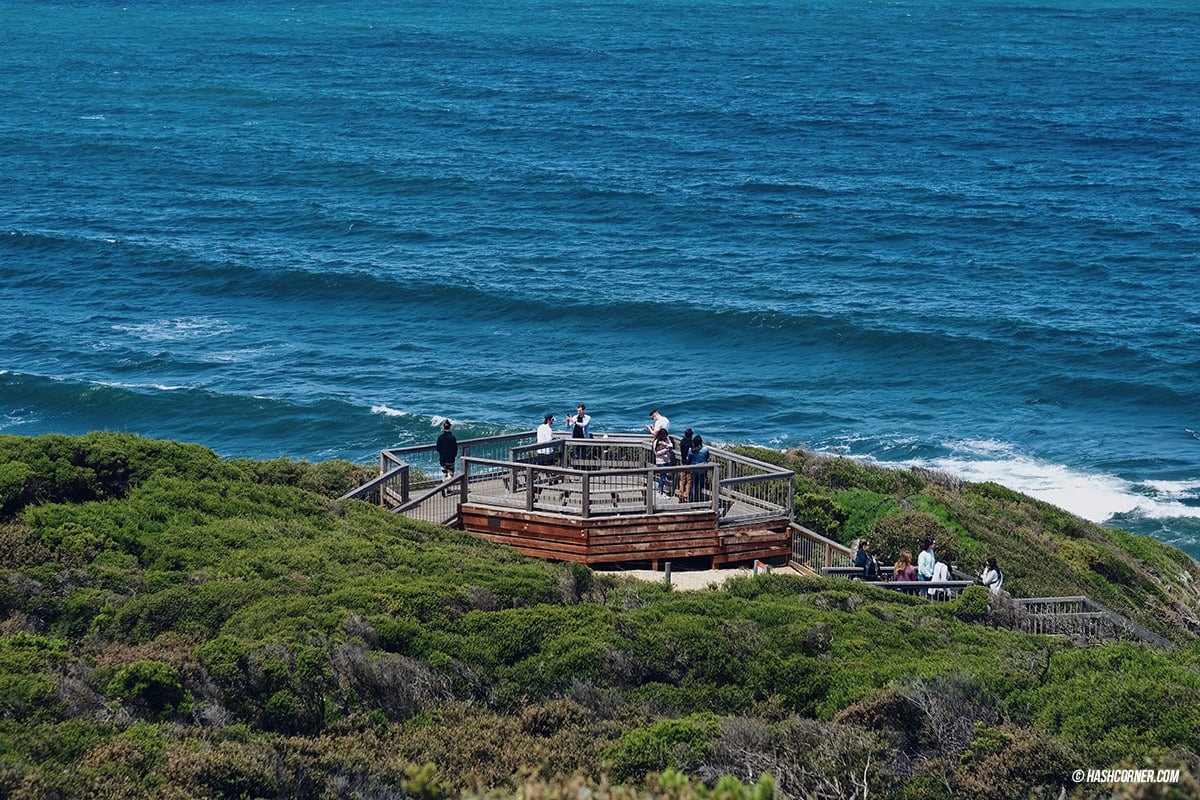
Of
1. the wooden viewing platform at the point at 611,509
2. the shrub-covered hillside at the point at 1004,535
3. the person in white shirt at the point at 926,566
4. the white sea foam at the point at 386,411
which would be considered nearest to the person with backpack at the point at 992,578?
the person in white shirt at the point at 926,566

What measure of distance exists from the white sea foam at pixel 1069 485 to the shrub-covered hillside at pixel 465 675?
21.7m

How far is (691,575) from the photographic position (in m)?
22.2

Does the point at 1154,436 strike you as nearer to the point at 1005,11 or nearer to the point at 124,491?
the point at 124,491

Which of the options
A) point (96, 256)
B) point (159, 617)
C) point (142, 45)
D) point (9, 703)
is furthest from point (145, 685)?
point (142, 45)

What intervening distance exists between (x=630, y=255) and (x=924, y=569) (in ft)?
144

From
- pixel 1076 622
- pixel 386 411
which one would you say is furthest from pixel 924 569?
pixel 386 411

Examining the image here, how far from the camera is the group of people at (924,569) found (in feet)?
70.4

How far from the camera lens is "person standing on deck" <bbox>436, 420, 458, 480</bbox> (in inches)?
979

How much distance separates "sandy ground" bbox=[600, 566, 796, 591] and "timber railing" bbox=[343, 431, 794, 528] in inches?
32.3

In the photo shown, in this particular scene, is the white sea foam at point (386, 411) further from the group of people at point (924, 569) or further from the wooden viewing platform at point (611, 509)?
the group of people at point (924, 569)

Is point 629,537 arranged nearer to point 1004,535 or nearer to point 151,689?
point 1004,535

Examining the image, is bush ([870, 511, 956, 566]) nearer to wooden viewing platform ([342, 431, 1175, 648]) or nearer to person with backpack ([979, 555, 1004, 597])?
wooden viewing platform ([342, 431, 1175, 648])

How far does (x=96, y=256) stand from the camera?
6488 cm

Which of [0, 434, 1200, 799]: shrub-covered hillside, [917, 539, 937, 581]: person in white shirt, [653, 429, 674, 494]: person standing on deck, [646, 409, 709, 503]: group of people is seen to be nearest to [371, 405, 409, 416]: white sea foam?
[646, 409, 709, 503]: group of people
